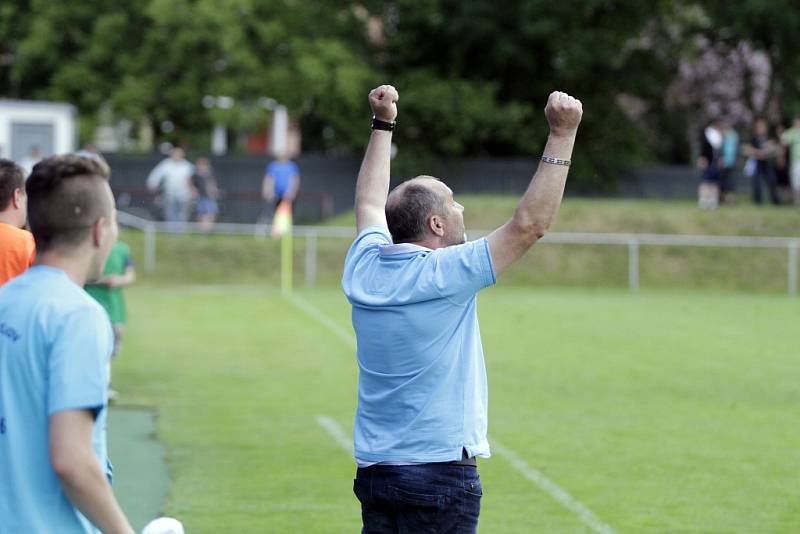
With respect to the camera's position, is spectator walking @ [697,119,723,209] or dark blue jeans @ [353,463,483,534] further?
spectator walking @ [697,119,723,209]

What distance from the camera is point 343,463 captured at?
979cm

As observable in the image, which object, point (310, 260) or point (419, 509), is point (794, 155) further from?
point (419, 509)

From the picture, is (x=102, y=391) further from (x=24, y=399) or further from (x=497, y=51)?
(x=497, y=51)

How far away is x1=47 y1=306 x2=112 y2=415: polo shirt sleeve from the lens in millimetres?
3223

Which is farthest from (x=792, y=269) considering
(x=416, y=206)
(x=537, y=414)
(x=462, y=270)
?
(x=462, y=270)

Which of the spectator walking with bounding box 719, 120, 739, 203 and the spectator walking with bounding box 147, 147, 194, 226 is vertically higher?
the spectator walking with bounding box 719, 120, 739, 203

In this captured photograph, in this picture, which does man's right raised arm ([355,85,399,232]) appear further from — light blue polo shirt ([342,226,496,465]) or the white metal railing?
the white metal railing

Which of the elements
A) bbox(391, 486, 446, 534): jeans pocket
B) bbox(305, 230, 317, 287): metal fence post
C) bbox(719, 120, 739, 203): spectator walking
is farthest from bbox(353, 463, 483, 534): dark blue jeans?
bbox(719, 120, 739, 203): spectator walking

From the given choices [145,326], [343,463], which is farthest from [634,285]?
[343,463]

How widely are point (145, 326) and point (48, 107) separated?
46.5 feet

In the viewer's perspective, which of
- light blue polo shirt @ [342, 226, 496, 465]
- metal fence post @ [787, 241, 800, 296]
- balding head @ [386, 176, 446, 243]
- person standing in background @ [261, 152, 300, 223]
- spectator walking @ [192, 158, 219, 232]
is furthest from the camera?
person standing in background @ [261, 152, 300, 223]

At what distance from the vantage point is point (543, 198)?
4.16m

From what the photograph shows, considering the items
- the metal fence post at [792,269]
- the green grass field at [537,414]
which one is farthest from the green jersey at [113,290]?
the metal fence post at [792,269]

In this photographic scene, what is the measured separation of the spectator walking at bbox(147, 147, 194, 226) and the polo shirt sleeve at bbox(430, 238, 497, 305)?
25986 millimetres
